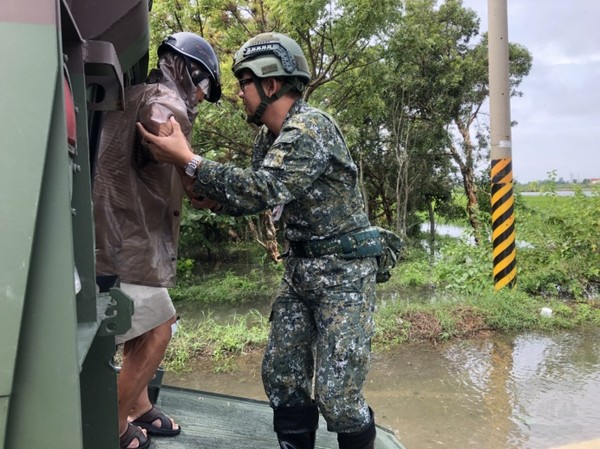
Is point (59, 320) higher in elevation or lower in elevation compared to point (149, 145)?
lower

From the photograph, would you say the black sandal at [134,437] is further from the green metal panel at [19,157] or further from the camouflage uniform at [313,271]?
the green metal panel at [19,157]

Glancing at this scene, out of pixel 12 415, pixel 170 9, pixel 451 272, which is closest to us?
pixel 12 415

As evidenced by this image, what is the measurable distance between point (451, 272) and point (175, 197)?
6247mm

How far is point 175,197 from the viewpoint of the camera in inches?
92.3

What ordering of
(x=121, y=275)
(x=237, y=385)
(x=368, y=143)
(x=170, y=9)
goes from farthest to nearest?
(x=368, y=143), (x=170, y=9), (x=237, y=385), (x=121, y=275)

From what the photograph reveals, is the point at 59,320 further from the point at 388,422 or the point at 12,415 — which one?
the point at 388,422

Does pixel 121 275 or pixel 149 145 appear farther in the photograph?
pixel 121 275

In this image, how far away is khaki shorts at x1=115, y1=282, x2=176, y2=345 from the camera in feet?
7.16

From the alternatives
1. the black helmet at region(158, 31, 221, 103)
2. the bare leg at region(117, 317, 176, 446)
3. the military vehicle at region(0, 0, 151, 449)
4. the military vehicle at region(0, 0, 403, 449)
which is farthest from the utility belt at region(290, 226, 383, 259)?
the military vehicle at region(0, 0, 151, 449)

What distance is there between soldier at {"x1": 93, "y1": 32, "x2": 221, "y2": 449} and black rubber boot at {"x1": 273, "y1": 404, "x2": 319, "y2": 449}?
463 millimetres

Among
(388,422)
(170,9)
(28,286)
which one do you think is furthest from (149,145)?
(170,9)

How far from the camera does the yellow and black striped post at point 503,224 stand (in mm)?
6781

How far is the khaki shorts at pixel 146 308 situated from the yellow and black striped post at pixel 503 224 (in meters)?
5.34

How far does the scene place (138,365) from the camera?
2.27m
